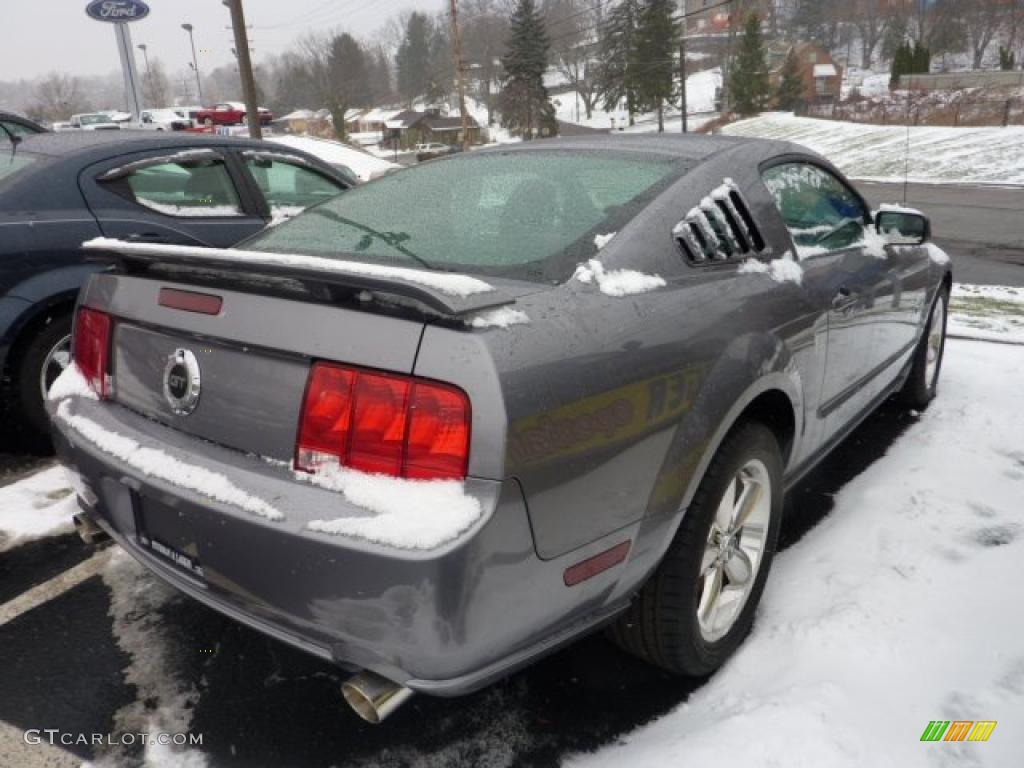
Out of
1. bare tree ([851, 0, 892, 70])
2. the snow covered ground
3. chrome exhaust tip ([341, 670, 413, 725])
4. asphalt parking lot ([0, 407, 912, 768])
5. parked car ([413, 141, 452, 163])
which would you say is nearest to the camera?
chrome exhaust tip ([341, 670, 413, 725])

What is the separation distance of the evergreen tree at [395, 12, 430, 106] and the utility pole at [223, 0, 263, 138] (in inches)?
3438

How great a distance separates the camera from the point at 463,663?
5.03ft

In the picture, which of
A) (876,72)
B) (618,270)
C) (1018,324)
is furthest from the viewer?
(876,72)

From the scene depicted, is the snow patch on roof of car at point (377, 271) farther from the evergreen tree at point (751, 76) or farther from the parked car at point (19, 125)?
the evergreen tree at point (751, 76)

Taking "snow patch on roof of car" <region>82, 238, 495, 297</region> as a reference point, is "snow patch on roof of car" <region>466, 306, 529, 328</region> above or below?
below

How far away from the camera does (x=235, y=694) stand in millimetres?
2158

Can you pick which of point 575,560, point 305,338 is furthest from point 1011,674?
point 305,338

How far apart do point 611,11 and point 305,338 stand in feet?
270

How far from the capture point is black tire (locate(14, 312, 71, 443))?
356 centimetres

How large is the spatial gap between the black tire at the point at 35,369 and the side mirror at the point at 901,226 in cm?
383

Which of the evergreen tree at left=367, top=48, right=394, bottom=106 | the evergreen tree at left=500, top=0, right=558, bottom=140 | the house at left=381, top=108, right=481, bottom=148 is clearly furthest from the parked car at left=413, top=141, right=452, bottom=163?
the evergreen tree at left=367, top=48, right=394, bottom=106

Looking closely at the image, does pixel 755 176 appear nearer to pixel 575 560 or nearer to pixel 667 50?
pixel 575 560

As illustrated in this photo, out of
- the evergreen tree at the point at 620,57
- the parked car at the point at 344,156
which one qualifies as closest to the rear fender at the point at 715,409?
the parked car at the point at 344,156

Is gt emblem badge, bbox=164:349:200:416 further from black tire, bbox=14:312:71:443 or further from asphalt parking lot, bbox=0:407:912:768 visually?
black tire, bbox=14:312:71:443
